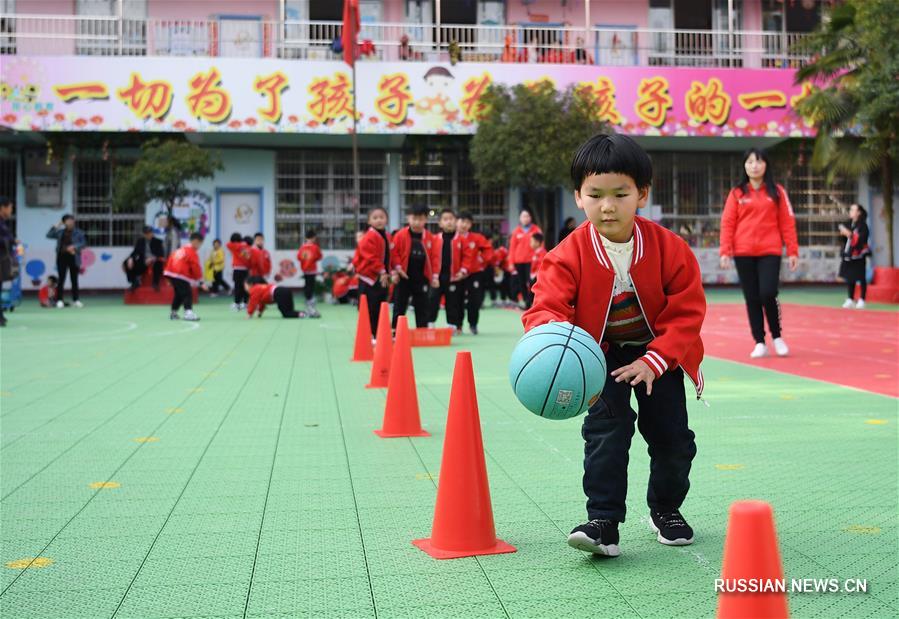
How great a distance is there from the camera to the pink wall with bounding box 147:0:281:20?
1088 inches

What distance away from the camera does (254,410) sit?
7.41 meters

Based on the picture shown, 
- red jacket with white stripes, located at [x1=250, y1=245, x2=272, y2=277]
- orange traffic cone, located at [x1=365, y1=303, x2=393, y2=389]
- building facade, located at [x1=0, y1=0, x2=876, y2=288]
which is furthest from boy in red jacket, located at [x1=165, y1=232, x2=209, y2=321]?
orange traffic cone, located at [x1=365, y1=303, x2=393, y2=389]

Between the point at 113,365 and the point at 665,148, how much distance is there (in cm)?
2089

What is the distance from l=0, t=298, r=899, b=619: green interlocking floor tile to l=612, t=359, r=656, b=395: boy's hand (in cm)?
64

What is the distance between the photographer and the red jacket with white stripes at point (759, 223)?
9.77 meters

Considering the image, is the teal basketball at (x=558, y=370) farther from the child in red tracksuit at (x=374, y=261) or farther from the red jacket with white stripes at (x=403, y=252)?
the red jacket with white stripes at (x=403, y=252)

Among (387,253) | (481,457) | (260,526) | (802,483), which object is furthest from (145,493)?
(387,253)

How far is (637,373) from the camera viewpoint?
3453 mm

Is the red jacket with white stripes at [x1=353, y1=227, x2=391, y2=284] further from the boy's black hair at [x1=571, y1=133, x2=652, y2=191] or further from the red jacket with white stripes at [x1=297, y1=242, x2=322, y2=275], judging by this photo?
the boy's black hair at [x1=571, y1=133, x2=652, y2=191]

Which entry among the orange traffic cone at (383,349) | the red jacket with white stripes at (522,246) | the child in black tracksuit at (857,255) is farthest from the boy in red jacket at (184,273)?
the child in black tracksuit at (857,255)

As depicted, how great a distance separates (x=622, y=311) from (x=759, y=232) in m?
6.62

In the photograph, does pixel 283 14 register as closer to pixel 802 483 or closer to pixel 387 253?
pixel 387 253

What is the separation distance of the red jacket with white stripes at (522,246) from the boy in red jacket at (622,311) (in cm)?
1388

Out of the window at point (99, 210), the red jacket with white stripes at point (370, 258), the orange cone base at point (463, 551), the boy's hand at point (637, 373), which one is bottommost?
the orange cone base at point (463, 551)
